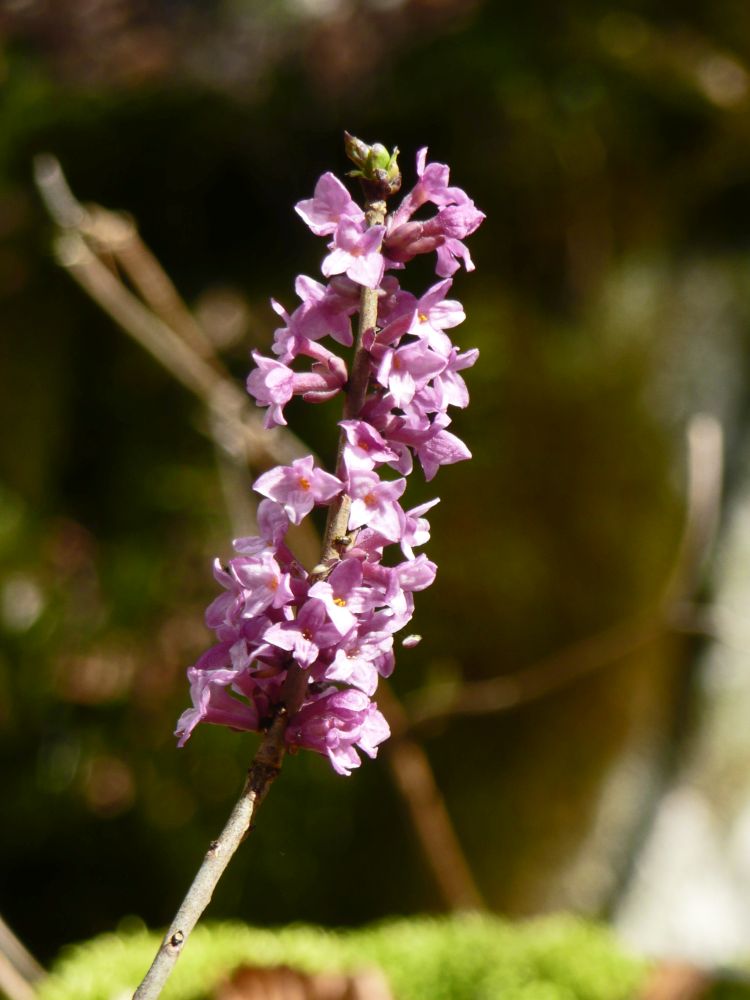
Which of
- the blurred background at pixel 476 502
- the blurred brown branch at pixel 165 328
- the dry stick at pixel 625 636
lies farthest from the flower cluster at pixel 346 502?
the blurred background at pixel 476 502

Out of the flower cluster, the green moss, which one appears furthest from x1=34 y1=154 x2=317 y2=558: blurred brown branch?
the flower cluster

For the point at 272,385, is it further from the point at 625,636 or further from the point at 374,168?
the point at 625,636

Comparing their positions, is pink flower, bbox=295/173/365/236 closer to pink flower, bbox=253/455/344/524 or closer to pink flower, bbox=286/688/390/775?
pink flower, bbox=253/455/344/524

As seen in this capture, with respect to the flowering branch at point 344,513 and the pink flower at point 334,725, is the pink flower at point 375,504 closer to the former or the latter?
the flowering branch at point 344,513

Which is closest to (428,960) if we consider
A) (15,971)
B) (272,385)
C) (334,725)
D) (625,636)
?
(15,971)

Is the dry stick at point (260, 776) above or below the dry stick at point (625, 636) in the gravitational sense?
below

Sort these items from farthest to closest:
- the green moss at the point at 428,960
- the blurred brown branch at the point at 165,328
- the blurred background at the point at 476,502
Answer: the blurred background at the point at 476,502
the blurred brown branch at the point at 165,328
the green moss at the point at 428,960
